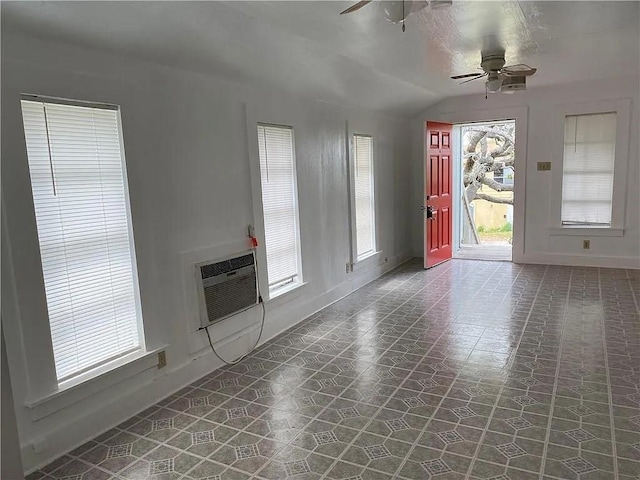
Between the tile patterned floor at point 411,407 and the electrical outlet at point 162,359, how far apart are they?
239mm

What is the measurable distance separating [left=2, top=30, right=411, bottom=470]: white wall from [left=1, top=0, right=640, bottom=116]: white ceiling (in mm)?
155

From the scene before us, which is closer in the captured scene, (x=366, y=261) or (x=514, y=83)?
(x=514, y=83)

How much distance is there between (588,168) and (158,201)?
5.62m

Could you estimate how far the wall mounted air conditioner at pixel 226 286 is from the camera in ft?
11.1

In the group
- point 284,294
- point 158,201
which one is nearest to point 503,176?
point 284,294

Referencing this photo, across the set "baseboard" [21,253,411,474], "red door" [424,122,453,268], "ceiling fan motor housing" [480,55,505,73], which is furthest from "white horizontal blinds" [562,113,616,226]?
"baseboard" [21,253,411,474]

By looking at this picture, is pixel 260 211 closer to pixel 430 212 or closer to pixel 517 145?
pixel 430 212

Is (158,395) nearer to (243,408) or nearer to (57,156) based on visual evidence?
(243,408)

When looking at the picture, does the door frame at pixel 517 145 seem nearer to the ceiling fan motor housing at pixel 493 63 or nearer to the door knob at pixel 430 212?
the door knob at pixel 430 212

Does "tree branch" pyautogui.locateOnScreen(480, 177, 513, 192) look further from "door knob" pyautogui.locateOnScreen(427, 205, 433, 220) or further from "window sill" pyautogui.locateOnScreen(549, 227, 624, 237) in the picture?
"door knob" pyautogui.locateOnScreen(427, 205, 433, 220)

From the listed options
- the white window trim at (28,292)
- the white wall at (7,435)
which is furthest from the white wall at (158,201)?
the white wall at (7,435)

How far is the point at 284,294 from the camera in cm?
428

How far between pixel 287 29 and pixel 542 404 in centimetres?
292

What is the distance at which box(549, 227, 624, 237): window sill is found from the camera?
603 centimetres
